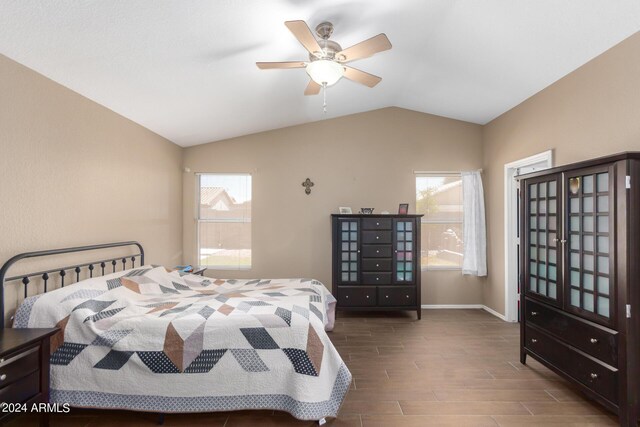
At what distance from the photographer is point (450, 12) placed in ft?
8.20

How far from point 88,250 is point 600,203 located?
4.10 m

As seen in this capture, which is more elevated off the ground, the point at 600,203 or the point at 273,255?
the point at 600,203

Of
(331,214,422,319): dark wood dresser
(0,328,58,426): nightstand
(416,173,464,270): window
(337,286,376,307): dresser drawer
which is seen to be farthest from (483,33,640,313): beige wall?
(0,328,58,426): nightstand

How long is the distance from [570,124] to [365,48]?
7.72ft

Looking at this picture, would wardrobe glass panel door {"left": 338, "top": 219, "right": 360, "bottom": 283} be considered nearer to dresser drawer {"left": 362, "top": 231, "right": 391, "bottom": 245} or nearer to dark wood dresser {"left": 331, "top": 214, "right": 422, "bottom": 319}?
dark wood dresser {"left": 331, "top": 214, "right": 422, "bottom": 319}

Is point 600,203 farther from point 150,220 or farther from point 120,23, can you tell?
point 150,220

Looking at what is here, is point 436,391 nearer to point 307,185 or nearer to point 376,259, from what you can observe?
point 376,259

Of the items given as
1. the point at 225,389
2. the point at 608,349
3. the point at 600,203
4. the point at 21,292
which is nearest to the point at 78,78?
the point at 21,292

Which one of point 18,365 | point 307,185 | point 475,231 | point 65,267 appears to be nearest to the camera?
point 18,365

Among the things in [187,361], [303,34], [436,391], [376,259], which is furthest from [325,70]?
[376,259]

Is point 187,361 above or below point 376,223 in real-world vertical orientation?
below

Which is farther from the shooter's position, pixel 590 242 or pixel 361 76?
pixel 361 76

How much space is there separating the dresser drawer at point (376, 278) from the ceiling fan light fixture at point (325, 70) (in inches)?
108

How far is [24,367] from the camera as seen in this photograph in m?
1.75
